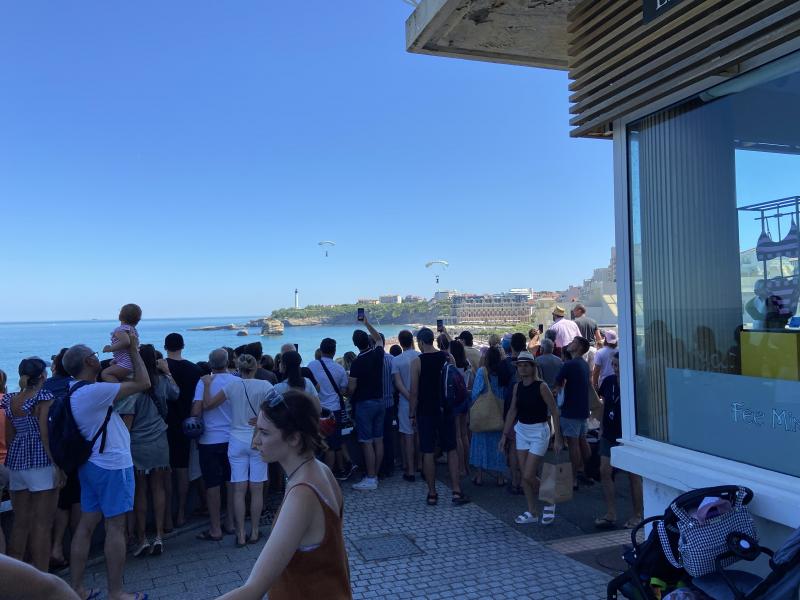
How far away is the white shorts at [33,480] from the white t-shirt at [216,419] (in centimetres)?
139

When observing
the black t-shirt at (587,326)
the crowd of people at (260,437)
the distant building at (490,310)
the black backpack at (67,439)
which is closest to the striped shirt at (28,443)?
the crowd of people at (260,437)

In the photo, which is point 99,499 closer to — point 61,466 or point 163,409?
point 61,466

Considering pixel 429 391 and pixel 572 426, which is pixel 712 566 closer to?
Result: pixel 429 391

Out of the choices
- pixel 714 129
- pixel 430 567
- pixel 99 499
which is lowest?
pixel 430 567

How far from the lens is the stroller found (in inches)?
96.0

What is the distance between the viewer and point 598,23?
13.8ft

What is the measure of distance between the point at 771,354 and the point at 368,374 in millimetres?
4905

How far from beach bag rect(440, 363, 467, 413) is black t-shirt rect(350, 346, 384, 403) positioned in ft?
3.37

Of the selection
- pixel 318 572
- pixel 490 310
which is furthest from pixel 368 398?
pixel 490 310

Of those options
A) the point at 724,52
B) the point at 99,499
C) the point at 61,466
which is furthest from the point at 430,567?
the point at 724,52

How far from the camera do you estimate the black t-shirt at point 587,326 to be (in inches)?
396

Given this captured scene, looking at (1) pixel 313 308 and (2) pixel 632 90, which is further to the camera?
(1) pixel 313 308

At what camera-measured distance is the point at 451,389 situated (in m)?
6.80

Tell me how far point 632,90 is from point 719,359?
1858 mm
